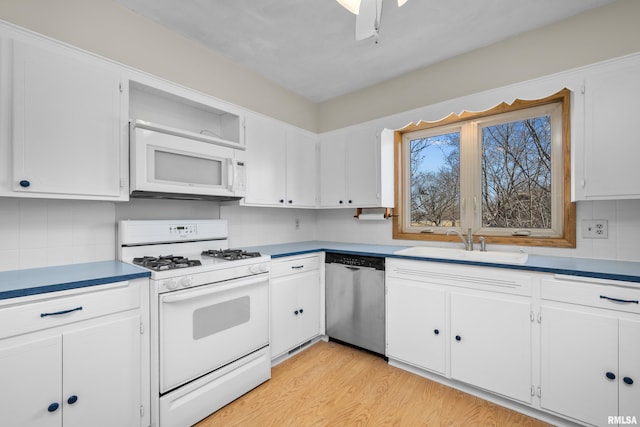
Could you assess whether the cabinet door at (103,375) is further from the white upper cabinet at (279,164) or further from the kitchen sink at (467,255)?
the kitchen sink at (467,255)

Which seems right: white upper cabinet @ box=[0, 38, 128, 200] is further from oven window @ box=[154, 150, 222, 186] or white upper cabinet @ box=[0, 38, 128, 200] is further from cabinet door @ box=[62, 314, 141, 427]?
cabinet door @ box=[62, 314, 141, 427]

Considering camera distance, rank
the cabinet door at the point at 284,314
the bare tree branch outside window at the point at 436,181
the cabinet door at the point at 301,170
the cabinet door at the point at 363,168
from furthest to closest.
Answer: the cabinet door at the point at 301,170 < the cabinet door at the point at 363,168 < the bare tree branch outside window at the point at 436,181 < the cabinet door at the point at 284,314

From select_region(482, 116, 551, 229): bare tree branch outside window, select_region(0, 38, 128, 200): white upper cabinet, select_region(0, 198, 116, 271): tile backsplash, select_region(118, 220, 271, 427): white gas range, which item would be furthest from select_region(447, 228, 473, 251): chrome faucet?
select_region(0, 198, 116, 271): tile backsplash

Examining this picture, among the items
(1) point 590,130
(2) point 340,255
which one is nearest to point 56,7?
(2) point 340,255

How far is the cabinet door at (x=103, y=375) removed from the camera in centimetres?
138

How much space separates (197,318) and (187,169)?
3.51ft

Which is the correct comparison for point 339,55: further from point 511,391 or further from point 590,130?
point 511,391

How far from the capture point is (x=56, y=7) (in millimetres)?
1746

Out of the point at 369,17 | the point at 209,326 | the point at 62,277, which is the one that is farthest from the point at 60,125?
the point at 369,17

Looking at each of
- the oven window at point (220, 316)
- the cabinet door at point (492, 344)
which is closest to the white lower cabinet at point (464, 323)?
the cabinet door at point (492, 344)

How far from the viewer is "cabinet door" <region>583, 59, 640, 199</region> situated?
1.74 meters

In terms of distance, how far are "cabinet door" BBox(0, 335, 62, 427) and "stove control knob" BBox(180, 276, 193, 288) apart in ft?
1.89

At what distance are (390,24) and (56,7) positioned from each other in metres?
2.17

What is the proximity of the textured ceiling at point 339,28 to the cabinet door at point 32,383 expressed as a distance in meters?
2.15
